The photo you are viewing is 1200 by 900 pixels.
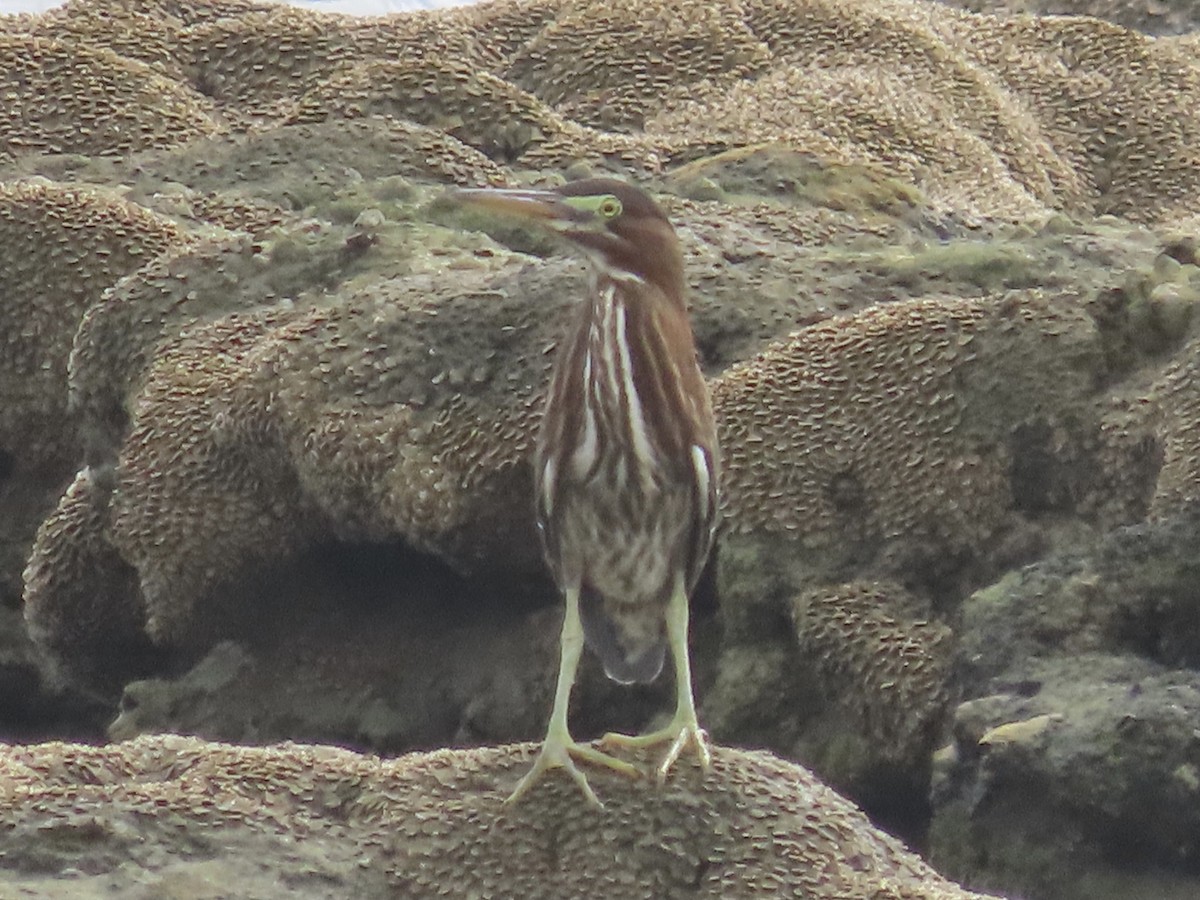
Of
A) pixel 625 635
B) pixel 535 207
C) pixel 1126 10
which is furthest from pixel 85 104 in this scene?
pixel 1126 10

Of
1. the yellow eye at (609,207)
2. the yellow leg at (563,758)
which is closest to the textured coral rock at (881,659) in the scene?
the yellow leg at (563,758)

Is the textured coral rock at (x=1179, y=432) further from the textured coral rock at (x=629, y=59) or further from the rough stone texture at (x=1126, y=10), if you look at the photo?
the rough stone texture at (x=1126, y=10)

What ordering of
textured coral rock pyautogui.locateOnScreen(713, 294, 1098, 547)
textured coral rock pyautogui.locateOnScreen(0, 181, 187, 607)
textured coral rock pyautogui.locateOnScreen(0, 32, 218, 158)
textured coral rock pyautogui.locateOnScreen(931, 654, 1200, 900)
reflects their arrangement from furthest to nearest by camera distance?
textured coral rock pyautogui.locateOnScreen(0, 32, 218, 158) < textured coral rock pyautogui.locateOnScreen(0, 181, 187, 607) < textured coral rock pyautogui.locateOnScreen(713, 294, 1098, 547) < textured coral rock pyautogui.locateOnScreen(931, 654, 1200, 900)

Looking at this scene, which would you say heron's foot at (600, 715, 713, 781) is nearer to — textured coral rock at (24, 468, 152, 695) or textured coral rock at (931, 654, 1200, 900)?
textured coral rock at (931, 654, 1200, 900)

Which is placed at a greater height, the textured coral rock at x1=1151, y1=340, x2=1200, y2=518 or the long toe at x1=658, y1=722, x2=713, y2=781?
the textured coral rock at x1=1151, y1=340, x2=1200, y2=518

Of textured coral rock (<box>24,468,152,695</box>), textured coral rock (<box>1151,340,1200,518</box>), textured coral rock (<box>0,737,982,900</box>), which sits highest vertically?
textured coral rock (<box>1151,340,1200,518</box>)

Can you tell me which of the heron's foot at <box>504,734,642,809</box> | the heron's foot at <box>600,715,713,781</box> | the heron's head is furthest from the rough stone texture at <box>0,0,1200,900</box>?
the heron's head

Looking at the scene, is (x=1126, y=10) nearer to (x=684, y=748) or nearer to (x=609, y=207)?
(x=609, y=207)
